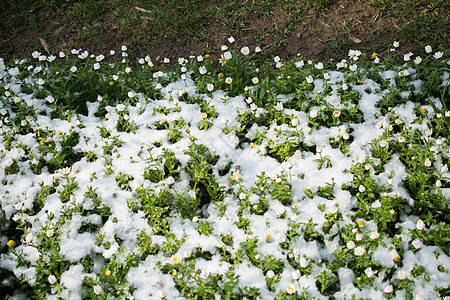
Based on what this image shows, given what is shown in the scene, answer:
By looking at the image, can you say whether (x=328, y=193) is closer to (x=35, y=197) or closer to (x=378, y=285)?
(x=378, y=285)

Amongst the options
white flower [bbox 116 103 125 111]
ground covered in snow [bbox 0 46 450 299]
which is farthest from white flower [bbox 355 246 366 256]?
white flower [bbox 116 103 125 111]

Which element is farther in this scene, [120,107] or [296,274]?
[120,107]

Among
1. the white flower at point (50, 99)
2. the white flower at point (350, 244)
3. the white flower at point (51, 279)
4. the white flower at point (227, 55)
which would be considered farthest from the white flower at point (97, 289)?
the white flower at point (227, 55)

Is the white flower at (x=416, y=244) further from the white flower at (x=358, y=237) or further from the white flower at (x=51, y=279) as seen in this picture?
the white flower at (x=51, y=279)

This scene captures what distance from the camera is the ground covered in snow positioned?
251cm

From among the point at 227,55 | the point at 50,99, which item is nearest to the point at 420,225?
the point at 227,55

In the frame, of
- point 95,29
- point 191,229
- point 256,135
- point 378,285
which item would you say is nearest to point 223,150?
point 256,135

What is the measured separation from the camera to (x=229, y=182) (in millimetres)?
3021

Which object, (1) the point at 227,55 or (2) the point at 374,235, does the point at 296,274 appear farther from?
(1) the point at 227,55

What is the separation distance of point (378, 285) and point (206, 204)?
133 cm

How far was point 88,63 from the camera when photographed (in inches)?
168

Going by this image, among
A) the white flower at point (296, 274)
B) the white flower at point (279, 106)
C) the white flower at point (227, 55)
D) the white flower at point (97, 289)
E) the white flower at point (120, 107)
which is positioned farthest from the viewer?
the white flower at point (227, 55)

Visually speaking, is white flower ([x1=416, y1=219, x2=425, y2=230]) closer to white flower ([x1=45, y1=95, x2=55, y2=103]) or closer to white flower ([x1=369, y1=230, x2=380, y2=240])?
white flower ([x1=369, y1=230, x2=380, y2=240])

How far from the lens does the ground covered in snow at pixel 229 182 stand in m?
2.51
